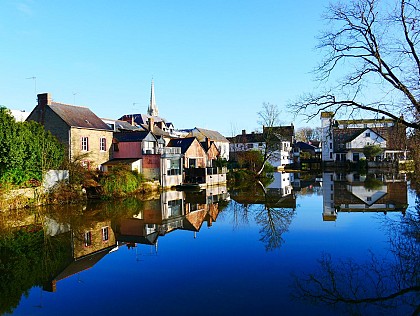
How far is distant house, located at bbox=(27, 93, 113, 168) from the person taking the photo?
29.2 m

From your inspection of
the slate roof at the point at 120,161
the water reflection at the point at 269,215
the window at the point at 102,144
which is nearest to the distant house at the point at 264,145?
the slate roof at the point at 120,161

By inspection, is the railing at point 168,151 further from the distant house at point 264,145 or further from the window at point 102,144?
the distant house at point 264,145

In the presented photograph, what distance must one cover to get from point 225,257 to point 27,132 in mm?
17188

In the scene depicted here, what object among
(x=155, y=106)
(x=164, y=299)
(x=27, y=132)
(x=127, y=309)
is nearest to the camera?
(x=127, y=309)

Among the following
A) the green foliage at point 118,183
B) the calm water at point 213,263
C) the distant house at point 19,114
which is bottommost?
the calm water at point 213,263

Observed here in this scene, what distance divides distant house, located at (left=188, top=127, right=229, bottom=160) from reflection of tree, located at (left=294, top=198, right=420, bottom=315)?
169 ft

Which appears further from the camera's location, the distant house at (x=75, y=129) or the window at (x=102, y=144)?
the window at (x=102, y=144)

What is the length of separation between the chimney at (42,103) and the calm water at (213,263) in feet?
46.9

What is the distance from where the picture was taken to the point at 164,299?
726 cm

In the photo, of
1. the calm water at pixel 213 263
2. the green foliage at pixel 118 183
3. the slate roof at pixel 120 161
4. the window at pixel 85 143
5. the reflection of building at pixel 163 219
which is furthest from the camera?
the slate roof at pixel 120 161

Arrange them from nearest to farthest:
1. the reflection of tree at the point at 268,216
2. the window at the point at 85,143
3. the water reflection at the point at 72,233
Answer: the water reflection at the point at 72,233
the reflection of tree at the point at 268,216
the window at the point at 85,143

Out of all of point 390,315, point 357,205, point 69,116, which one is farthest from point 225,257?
point 69,116

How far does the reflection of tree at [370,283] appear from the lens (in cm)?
678

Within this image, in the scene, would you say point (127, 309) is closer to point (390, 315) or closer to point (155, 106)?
point (390, 315)
